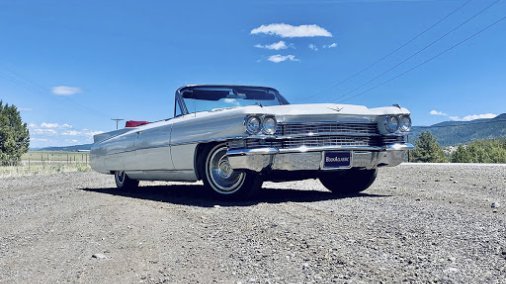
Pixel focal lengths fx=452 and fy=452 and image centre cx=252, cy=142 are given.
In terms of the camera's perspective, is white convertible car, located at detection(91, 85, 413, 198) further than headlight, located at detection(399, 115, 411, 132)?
No

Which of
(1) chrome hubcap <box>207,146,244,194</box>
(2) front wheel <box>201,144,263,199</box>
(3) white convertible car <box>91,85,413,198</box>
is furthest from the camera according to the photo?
(1) chrome hubcap <box>207,146,244,194</box>

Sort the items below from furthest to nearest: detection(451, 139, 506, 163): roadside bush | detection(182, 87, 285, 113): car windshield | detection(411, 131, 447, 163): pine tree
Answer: detection(411, 131, 447, 163): pine tree
detection(451, 139, 506, 163): roadside bush
detection(182, 87, 285, 113): car windshield

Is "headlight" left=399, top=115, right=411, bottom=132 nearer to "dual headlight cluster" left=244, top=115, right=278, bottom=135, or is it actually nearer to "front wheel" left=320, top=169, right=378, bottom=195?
"front wheel" left=320, top=169, right=378, bottom=195

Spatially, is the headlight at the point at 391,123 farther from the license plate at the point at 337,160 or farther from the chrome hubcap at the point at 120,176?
the chrome hubcap at the point at 120,176

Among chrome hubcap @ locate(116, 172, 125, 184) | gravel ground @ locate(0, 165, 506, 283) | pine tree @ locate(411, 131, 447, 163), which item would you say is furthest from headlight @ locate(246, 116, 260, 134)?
pine tree @ locate(411, 131, 447, 163)

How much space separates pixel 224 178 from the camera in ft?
16.8

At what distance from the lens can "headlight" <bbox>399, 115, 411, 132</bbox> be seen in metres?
5.38

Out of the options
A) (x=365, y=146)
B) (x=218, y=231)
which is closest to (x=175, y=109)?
(x=365, y=146)

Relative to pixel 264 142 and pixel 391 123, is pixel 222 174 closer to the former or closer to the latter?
pixel 264 142

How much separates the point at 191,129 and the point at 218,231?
223 cm

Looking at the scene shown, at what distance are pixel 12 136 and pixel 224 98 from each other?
7135 centimetres

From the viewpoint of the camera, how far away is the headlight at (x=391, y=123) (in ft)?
17.3

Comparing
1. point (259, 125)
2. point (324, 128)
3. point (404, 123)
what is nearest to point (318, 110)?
point (324, 128)

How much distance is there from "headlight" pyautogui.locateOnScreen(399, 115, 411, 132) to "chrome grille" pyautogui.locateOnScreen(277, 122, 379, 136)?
37cm
